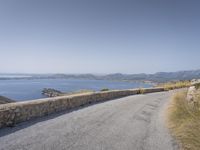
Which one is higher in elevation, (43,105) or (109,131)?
(43,105)

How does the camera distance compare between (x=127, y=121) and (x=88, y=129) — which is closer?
(x=88, y=129)

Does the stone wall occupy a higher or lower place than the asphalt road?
higher

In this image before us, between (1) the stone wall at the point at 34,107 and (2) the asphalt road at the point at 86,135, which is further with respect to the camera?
(1) the stone wall at the point at 34,107

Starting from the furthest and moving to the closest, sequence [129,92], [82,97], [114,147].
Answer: [129,92] < [82,97] < [114,147]

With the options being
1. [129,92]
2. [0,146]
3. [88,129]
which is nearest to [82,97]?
[88,129]

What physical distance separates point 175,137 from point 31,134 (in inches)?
154

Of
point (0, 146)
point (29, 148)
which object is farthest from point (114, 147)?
point (0, 146)

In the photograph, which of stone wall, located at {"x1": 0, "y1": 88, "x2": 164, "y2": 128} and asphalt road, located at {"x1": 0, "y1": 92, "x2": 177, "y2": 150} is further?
stone wall, located at {"x1": 0, "y1": 88, "x2": 164, "y2": 128}

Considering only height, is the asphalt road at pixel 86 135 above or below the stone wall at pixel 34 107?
below

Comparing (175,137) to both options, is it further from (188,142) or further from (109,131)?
(109,131)

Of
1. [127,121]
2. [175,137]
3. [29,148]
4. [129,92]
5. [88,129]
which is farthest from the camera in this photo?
[129,92]

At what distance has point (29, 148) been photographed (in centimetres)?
468

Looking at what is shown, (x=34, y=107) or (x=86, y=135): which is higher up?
(x=34, y=107)

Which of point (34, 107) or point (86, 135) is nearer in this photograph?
point (86, 135)
